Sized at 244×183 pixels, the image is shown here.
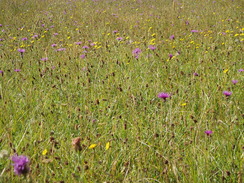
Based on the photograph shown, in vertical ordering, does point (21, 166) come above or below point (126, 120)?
above

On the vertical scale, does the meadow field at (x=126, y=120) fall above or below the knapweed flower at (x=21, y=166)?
below

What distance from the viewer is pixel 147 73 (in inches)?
106

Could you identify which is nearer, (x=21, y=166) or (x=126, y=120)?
(x=21, y=166)

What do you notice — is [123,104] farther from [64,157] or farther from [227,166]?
[227,166]

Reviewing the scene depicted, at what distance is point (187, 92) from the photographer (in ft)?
7.30

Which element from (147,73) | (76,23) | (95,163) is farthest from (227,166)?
(76,23)

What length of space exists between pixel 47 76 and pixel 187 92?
4.79ft

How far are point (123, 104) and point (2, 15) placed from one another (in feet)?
21.0

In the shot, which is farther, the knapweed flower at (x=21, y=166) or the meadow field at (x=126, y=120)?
the meadow field at (x=126, y=120)

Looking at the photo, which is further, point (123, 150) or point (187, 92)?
point (187, 92)

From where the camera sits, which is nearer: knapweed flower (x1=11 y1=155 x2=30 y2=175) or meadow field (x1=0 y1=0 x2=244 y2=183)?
knapweed flower (x1=11 y1=155 x2=30 y2=175)

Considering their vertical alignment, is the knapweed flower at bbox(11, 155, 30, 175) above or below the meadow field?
above

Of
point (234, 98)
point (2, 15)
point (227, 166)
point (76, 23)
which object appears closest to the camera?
point (227, 166)

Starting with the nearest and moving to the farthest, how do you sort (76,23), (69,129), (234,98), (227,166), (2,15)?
(227,166) < (69,129) < (234,98) < (76,23) < (2,15)
